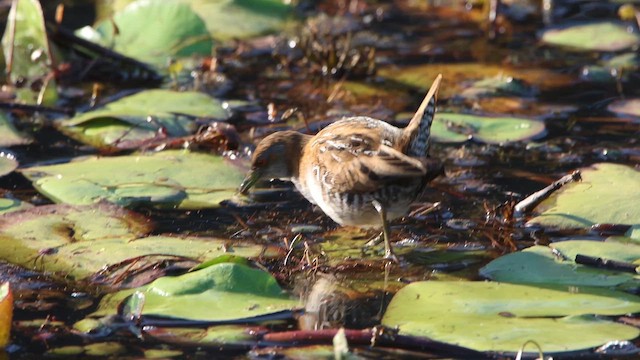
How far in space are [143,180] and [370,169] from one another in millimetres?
1683

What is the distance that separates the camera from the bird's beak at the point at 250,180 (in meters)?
6.48

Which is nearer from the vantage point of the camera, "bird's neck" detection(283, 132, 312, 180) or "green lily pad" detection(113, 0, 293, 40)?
"bird's neck" detection(283, 132, 312, 180)

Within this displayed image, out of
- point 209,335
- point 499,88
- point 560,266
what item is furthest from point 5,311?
point 499,88

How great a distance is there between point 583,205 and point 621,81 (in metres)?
3.21

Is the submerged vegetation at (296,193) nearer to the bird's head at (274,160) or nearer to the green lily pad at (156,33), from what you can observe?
the green lily pad at (156,33)

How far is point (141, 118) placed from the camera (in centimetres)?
794

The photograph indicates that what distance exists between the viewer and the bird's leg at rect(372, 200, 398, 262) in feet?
18.8

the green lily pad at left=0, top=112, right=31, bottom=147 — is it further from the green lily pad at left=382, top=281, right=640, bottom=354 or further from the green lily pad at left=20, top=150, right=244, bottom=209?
the green lily pad at left=382, top=281, right=640, bottom=354

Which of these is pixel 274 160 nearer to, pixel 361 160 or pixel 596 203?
pixel 361 160

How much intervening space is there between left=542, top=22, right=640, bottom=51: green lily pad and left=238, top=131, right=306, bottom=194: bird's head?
4.30 m

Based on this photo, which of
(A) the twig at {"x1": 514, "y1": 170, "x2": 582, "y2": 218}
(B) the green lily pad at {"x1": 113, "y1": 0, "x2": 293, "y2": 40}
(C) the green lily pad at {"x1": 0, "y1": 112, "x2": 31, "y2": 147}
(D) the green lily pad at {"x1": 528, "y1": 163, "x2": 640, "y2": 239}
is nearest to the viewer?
(D) the green lily pad at {"x1": 528, "y1": 163, "x2": 640, "y2": 239}

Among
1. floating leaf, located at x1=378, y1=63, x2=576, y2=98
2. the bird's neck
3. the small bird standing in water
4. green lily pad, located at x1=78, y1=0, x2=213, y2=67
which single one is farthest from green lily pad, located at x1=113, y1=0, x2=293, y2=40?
the small bird standing in water

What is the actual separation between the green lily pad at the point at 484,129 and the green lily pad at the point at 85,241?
2226 mm

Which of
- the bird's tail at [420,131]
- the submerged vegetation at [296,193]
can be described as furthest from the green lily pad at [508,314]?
the bird's tail at [420,131]
